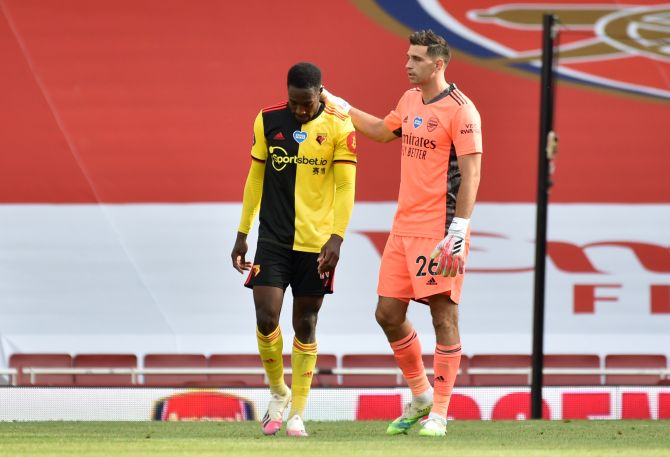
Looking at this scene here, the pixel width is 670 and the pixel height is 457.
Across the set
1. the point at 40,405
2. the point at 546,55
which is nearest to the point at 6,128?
the point at 40,405

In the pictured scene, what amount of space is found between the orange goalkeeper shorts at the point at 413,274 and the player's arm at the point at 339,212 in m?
0.26

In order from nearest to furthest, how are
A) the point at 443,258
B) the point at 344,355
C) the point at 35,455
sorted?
the point at 35,455 → the point at 443,258 → the point at 344,355

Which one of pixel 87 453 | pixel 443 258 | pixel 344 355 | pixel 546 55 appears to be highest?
pixel 546 55

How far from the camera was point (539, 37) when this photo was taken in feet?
35.7

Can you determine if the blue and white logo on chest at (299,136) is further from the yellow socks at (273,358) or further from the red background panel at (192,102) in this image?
the red background panel at (192,102)

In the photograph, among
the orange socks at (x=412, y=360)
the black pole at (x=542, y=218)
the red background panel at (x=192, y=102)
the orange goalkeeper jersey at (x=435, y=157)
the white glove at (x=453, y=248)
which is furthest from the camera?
the red background panel at (x=192, y=102)

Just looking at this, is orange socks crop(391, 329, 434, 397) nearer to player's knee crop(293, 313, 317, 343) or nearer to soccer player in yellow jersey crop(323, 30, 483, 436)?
soccer player in yellow jersey crop(323, 30, 483, 436)

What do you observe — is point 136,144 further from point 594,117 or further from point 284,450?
point 284,450

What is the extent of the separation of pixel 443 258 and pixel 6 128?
244 inches

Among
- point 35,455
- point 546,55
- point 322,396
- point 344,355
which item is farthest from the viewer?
point 344,355

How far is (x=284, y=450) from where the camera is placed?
469 centimetres

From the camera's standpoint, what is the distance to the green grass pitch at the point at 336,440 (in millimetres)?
4691

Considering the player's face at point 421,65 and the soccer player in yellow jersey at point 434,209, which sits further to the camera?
the player's face at point 421,65

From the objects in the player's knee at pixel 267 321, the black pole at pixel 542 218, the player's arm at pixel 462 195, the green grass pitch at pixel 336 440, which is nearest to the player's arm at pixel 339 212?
the player's knee at pixel 267 321
